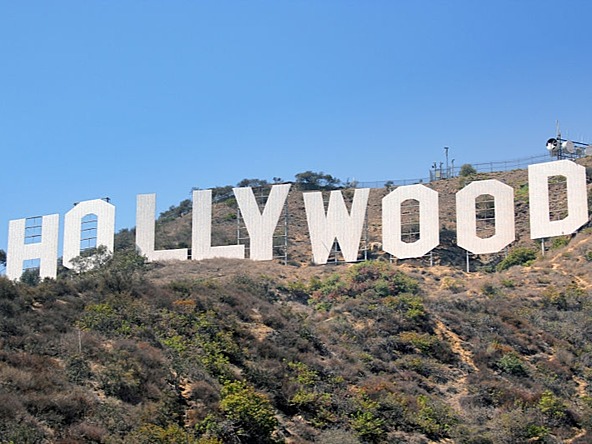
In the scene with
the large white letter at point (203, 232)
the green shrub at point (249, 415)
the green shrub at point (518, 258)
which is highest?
the large white letter at point (203, 232)

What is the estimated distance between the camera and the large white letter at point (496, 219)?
161 feet

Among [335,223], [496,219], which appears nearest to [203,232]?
[335,223]

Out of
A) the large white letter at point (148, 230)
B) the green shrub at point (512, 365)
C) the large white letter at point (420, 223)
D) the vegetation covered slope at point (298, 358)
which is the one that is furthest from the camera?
the large white letter at point (148, 230)

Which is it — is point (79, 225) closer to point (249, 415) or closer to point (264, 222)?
point (264, 222)

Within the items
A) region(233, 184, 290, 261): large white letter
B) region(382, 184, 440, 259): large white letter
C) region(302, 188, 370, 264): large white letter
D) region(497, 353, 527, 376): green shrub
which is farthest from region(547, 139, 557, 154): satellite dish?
region(497, 353, 527, 376): green shrub

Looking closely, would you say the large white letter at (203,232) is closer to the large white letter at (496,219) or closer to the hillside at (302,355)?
the hillside at (302,355)

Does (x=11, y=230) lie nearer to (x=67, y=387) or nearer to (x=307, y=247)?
(x=307, y=247)

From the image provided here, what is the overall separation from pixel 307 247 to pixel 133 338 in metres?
29.7

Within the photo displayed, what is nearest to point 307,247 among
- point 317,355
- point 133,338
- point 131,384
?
point 317,355

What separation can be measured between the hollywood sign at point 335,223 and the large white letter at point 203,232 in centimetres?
6

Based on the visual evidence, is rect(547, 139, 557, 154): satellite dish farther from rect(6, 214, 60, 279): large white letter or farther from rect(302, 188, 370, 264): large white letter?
rect(6, 214, 60, 279): large white letter

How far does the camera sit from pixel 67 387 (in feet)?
79.8

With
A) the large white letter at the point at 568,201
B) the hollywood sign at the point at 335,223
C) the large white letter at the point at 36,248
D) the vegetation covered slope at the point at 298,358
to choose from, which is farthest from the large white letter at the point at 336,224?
the large white letter at the point at 36,248

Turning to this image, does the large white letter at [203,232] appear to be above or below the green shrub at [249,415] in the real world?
above
